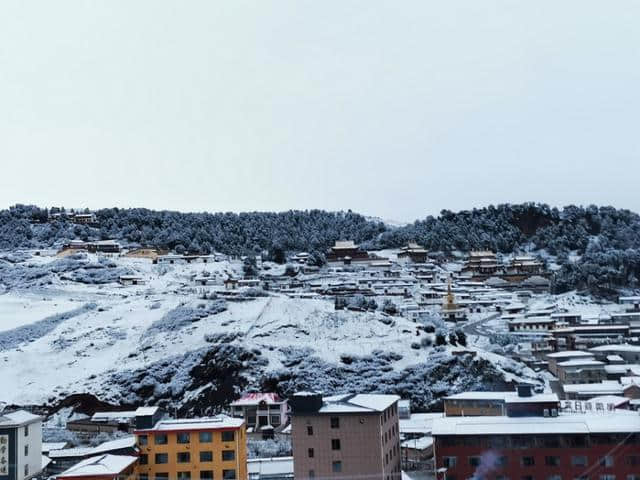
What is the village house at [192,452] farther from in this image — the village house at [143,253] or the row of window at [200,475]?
the village house at [143,253]

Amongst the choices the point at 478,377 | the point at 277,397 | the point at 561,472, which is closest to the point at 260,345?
the point at 277,397

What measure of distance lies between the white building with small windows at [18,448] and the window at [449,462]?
48.9ft

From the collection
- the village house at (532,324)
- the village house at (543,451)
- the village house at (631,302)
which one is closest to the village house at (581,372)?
the village house at (532,324)

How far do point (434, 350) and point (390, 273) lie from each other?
30868 millimetres

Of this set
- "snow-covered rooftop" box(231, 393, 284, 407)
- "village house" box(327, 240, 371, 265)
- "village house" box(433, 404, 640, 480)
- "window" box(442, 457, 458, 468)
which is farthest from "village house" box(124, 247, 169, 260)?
"village house" box(433, 404, 640, 480)

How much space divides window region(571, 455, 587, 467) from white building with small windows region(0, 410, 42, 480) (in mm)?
18707

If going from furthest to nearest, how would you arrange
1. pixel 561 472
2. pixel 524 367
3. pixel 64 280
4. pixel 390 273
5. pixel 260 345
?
pixel 390 273 < pixel 64 280 < pixel 260 345 < pixel 524 367 < pixel 561 472

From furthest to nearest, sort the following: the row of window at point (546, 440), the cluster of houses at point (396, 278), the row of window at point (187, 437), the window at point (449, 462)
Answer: the cluster of houses at point (396, 278), the row of window at point (187, 437), the window at point (449, 462), the row of window at point (546, 440)

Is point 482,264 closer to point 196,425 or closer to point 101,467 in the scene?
point 196,425

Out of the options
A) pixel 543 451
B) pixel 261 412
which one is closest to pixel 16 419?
pixel 261 412

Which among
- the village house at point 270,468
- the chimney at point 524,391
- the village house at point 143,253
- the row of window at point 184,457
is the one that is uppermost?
the village house at point 143,253

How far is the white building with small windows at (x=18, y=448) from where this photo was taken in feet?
85.1

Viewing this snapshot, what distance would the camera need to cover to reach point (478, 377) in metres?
38.5

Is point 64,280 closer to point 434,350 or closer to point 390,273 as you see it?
point 390,273
